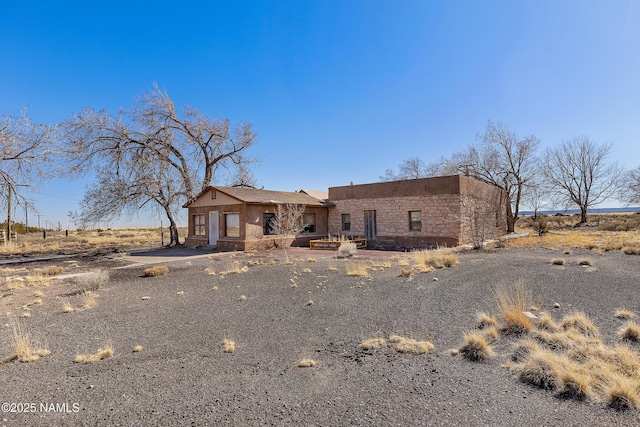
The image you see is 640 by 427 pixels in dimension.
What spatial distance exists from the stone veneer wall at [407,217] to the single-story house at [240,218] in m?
2.36

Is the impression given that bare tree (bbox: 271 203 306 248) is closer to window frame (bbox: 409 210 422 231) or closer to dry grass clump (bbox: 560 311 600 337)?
window frame (bbox: 409 210 422 231)

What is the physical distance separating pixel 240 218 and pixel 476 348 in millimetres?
16002

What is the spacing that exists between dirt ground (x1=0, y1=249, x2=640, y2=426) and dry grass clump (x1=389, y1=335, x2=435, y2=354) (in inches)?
5.1

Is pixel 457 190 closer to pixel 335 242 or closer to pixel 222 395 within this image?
pixel 335 242

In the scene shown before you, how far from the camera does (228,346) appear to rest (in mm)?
4758

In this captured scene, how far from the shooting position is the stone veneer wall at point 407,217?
18203 millimetres

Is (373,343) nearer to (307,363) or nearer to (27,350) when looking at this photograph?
(307,363)

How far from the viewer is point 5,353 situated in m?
4.77

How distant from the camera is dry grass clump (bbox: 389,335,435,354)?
450cm

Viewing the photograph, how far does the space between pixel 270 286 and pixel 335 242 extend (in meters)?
10.1

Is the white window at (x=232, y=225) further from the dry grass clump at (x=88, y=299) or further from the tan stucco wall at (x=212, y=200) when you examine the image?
the dry grass clump at (x=88, y=299)

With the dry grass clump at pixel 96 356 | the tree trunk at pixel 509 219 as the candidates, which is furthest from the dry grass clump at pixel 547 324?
the tree trunk at pixel 509 219

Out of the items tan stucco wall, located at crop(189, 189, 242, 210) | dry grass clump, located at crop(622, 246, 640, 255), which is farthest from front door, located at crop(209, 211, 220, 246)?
dry grass clump, located at crop(622, 246, 640, 255)

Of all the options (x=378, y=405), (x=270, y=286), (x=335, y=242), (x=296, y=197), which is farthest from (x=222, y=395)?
(x=296, y=197)
